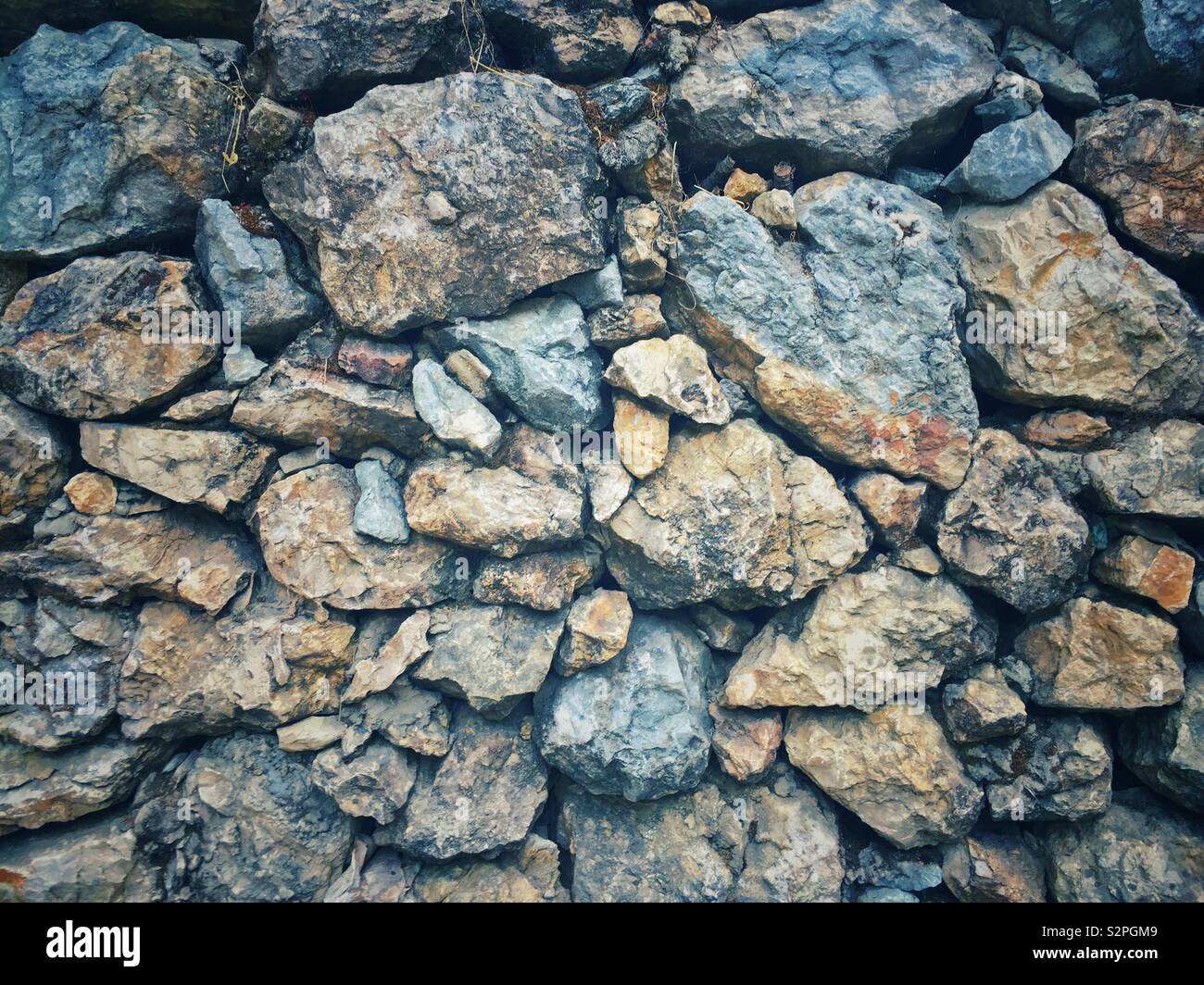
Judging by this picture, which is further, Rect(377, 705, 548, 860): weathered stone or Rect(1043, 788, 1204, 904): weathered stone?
Rect(377, 705, 548, 860): weathered stone

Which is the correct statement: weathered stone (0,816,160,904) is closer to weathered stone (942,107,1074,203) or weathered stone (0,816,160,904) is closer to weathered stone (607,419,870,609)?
weathered stone (607,419,870,609)

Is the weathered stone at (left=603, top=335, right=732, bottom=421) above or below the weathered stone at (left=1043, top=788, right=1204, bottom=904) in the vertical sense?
above

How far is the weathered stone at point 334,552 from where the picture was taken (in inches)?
230

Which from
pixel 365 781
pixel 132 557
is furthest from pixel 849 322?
pixel 132 557

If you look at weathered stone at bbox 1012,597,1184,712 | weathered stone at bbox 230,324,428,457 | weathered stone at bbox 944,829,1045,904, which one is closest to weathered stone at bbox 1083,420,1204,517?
weathered stone at bbox 1012,597,1184,712

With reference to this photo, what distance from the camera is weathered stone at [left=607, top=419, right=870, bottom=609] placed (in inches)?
237

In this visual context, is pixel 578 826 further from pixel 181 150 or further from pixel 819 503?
pixel 181 150

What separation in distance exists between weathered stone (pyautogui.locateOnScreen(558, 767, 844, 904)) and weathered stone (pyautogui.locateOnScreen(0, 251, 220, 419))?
225 inches

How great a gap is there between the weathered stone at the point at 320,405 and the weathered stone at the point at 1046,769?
6.63m

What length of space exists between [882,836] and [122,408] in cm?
852

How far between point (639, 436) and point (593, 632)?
2.02 m

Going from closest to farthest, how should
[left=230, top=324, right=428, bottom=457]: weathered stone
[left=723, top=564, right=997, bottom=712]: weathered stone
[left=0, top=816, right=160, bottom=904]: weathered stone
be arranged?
[left=0, top=816, right=160, bottom=904]: weathered stone, [left=230, top=324, right=428, bottom=457]: weathered stone, [left=723, top=564, right=997, bottom=712]: weathered stone

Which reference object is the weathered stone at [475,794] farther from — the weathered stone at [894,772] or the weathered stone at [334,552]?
the weathered stone at [894,772]

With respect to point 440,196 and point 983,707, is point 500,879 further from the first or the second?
point 440,196
